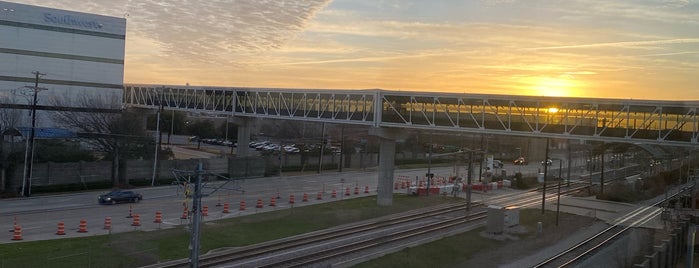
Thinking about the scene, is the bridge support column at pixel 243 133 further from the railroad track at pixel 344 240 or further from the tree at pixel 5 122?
the railroad track at pixel 344 240

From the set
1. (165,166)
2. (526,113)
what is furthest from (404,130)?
A: (165,166)

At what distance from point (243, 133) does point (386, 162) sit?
806 inches

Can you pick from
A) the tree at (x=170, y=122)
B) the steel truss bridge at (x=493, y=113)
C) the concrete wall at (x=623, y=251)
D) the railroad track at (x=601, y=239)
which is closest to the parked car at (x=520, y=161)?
the railroad track at (x=601, y=239)

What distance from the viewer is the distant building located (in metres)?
58.4

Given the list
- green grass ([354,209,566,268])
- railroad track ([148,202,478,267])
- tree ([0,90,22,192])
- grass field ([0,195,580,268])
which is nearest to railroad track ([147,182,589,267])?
railroad track ([148,202,478,267])

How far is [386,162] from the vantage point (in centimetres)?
3906

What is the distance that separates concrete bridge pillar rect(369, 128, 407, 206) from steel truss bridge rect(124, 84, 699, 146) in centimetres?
90

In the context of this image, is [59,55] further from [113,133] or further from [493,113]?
[493,113]

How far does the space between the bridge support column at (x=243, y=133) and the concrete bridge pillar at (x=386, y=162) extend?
1886cm

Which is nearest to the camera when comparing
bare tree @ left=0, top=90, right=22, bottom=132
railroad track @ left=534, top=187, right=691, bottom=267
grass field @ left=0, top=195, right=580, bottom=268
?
grass field @ left=0, top=195, right=580, bottom=268

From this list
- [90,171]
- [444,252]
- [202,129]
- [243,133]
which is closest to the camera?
[444,252]

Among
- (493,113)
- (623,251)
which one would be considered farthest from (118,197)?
(623,251)

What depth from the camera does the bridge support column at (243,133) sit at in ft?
179

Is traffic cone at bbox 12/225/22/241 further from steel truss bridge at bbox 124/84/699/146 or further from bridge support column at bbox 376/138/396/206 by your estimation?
steel truss bridge at bbox 124/84/699/146
